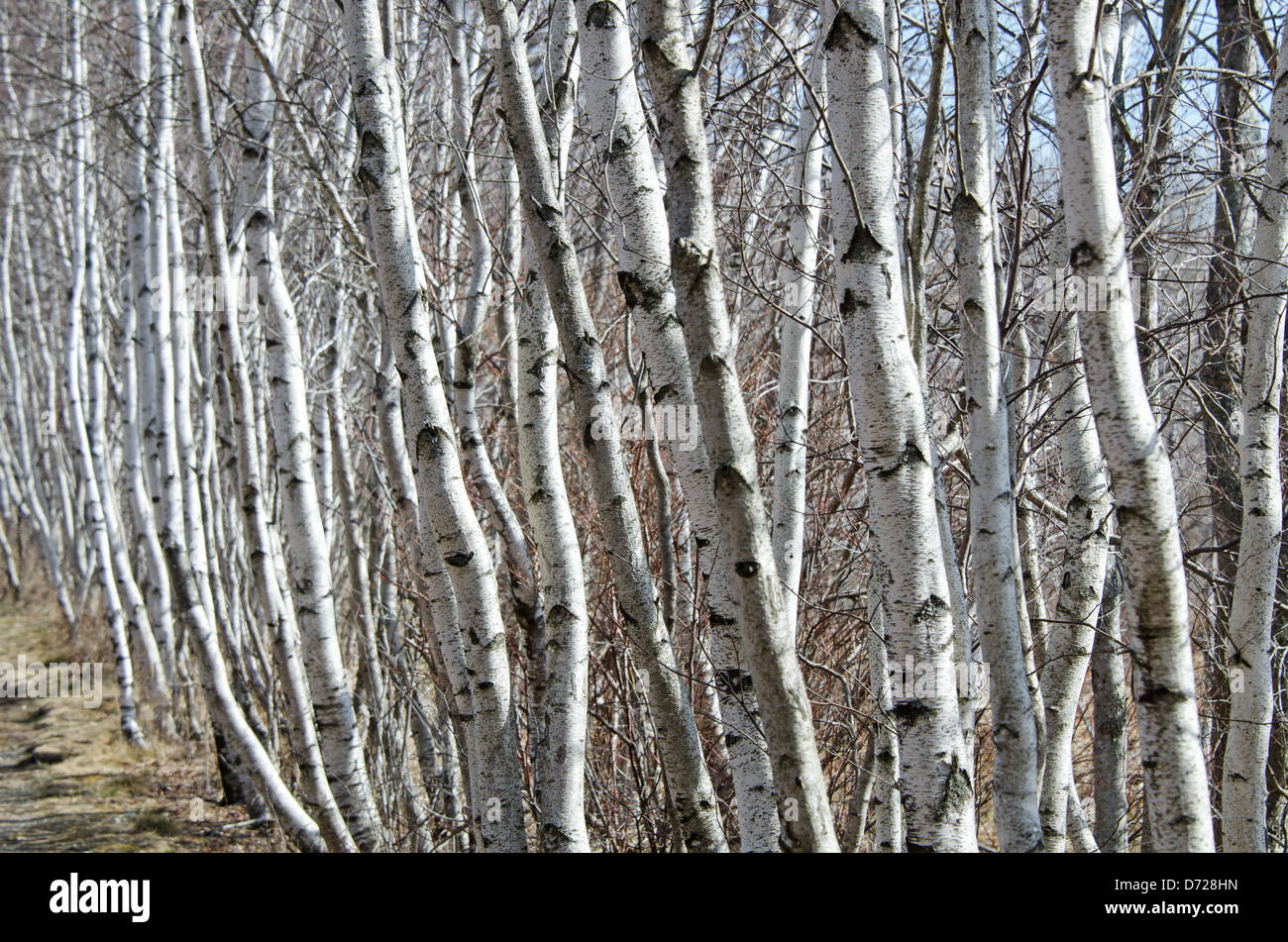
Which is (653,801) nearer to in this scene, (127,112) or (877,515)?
(877,515)

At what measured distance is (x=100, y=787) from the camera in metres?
8.14

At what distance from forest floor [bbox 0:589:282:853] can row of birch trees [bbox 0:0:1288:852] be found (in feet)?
2.70

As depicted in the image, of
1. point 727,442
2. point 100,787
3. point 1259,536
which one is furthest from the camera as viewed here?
point 100,787

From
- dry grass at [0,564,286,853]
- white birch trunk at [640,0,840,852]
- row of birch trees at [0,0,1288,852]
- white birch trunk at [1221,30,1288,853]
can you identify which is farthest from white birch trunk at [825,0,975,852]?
dry grass at [0,564,286,853]

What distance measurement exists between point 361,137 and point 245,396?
1.84m

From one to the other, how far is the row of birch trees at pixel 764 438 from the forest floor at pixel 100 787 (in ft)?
2.70

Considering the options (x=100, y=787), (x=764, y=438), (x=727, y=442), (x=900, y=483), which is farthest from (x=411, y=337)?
(x=100, y=787)

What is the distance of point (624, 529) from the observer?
9.51 feet

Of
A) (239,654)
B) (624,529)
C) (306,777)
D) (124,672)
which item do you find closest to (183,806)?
(124,672)

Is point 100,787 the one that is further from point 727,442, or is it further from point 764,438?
point 727,442

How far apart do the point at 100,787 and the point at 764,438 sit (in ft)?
20.7

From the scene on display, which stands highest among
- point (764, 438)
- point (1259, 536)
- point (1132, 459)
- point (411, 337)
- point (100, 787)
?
point (764, 438)

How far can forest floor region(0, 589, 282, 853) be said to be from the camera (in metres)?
6.94

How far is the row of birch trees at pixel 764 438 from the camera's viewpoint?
7.32ft
